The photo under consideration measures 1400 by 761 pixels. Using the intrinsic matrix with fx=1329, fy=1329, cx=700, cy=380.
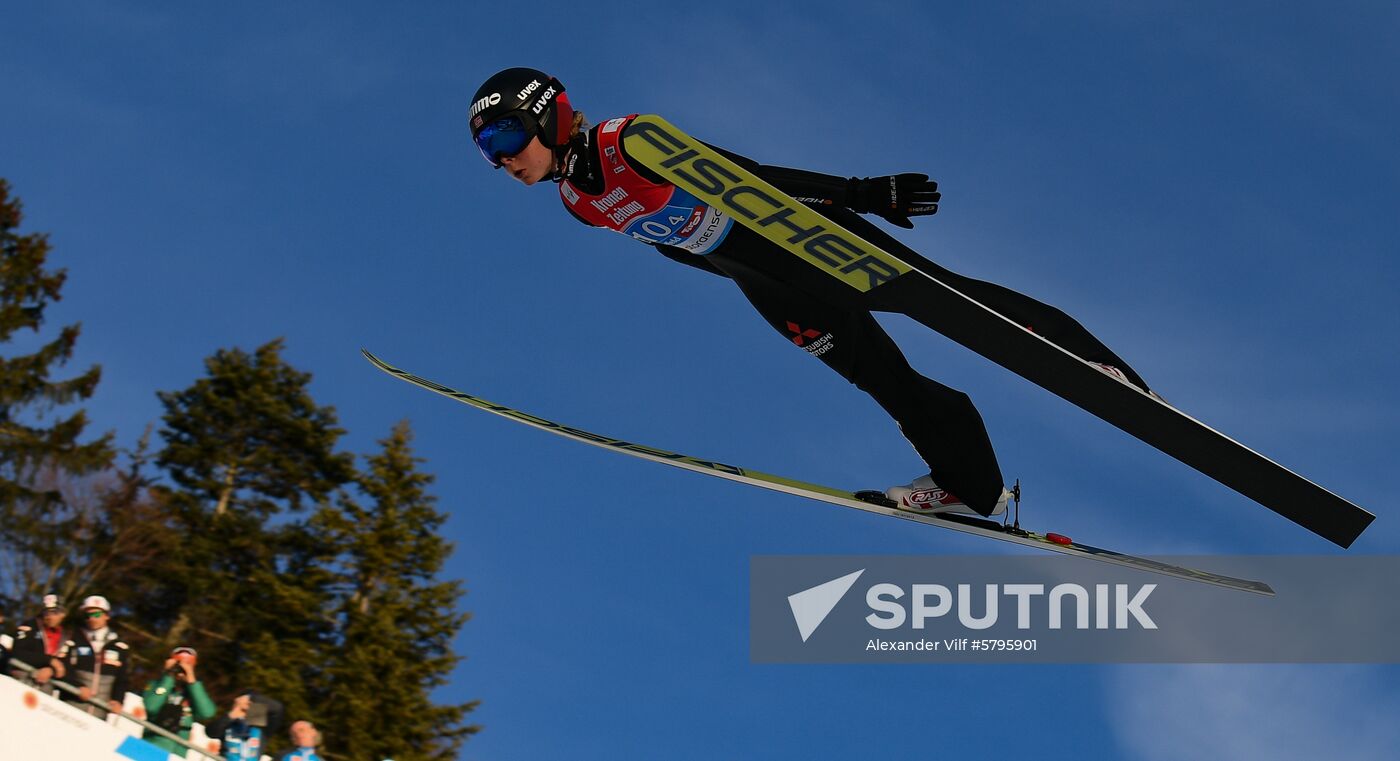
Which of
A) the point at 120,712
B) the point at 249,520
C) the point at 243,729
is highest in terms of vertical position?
the point at 249,520

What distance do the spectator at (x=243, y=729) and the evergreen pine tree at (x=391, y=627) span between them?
10.4 m

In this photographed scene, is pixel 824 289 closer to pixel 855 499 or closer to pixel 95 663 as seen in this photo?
pixel 855 499

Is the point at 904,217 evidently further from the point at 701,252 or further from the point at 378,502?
the point at 378,502

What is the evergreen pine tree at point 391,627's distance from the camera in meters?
19.4

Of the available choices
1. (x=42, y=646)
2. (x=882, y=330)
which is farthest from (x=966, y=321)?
(x=42, y=646)

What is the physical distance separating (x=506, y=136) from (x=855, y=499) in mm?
2603

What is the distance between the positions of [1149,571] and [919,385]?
2119 mm

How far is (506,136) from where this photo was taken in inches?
207

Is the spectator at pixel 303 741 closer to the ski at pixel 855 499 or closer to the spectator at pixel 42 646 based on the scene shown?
the spectator at pixel 42 646

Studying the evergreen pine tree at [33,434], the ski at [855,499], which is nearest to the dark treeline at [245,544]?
the evergreen pine tree at [33,434]

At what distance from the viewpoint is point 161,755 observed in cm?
838

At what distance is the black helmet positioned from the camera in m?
5.23

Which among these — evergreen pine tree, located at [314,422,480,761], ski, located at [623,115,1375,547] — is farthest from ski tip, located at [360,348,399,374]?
evergreen pine tree, located at [314,422,480,761]

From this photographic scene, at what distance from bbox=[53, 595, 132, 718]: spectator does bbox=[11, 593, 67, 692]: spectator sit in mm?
42
